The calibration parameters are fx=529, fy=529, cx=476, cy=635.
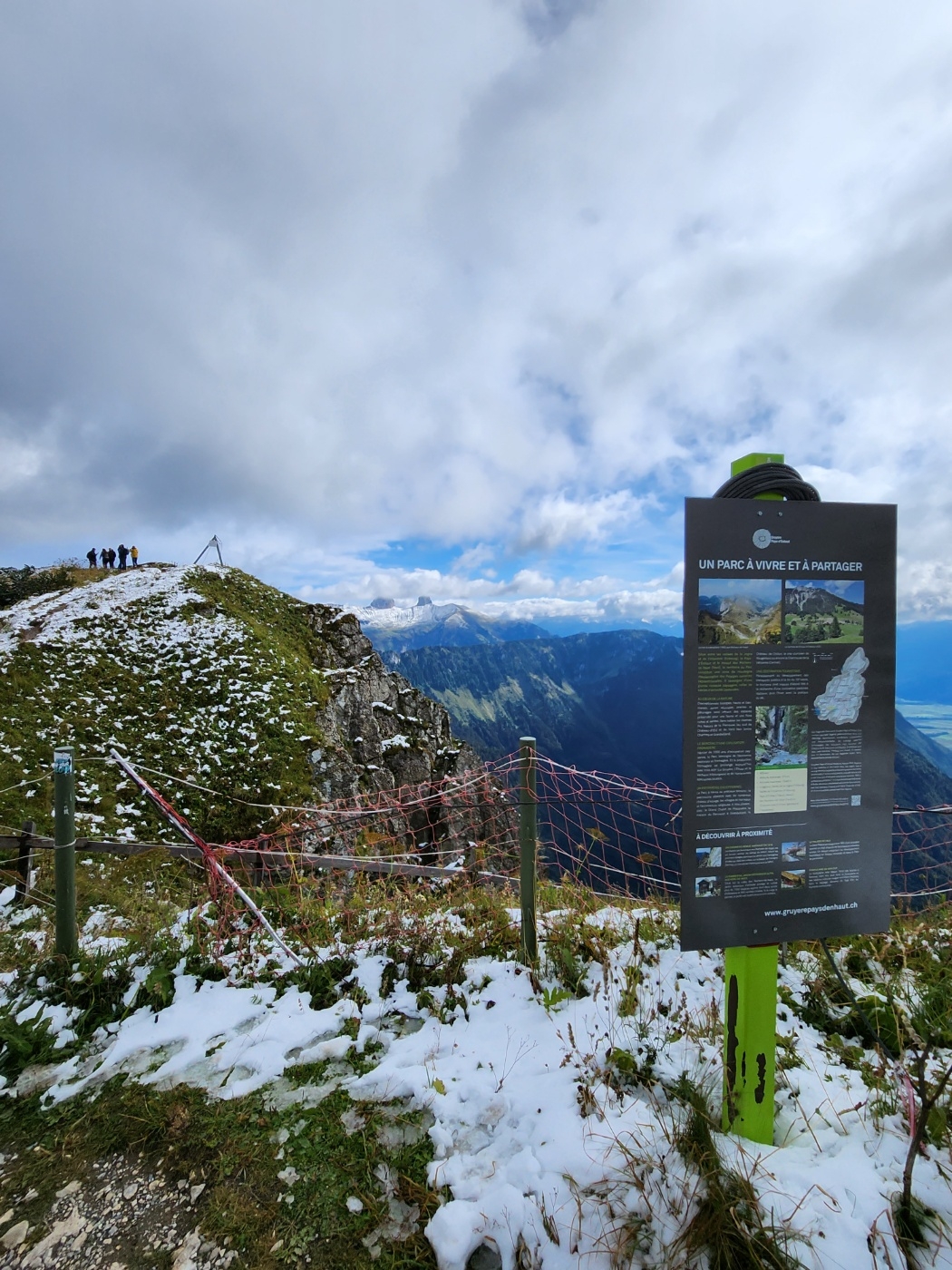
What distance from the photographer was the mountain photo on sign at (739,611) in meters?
2.69

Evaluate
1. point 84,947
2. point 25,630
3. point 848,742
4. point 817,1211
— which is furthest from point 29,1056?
point 25,630

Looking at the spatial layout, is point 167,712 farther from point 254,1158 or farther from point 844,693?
point 844,693

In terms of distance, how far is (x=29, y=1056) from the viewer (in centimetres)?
383

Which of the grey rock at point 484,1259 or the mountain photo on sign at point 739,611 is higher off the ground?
the mountain photo on sign at point 739,611

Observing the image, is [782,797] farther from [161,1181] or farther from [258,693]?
[258,693]

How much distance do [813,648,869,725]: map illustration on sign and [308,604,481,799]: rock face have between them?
1474 centimetres

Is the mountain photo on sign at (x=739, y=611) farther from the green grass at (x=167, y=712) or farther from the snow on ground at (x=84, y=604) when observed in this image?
the snow on ground at (x=84, y=604)

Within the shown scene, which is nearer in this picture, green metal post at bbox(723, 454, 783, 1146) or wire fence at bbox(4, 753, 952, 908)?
green metal post at bbox(723, 454, 783, 1146)

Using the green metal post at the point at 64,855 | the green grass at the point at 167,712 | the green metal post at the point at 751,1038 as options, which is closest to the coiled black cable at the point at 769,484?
the green metal post at the point at 751,1038

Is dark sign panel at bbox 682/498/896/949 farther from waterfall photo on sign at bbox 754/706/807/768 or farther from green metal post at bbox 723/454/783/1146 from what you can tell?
green metal post at bbox 723/454/783/1146

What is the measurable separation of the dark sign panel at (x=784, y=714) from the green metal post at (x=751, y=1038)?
227 mm

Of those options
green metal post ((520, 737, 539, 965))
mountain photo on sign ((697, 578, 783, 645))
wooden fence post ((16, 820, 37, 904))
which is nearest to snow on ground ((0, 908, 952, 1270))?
green metal post ((520, 737, 539, 965))

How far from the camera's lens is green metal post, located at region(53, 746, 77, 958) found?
471 cm

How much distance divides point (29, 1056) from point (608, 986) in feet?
14.2
